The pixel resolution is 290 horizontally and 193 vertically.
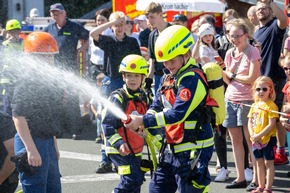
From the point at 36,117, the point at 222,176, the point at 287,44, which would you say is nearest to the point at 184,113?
the point at 36,117

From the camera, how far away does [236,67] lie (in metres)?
8.34

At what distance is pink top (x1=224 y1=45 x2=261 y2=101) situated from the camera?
26.8ft

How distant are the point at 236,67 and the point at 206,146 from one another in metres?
2.67

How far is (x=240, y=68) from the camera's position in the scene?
828cm

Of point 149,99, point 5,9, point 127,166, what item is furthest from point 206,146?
point 5,9

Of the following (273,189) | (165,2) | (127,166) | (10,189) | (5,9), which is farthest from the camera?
(5,9)

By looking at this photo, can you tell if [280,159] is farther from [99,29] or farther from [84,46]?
[84,46]

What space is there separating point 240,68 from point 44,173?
3318 mm

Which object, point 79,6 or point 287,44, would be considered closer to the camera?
point 287,44

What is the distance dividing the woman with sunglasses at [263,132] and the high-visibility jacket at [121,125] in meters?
1.58

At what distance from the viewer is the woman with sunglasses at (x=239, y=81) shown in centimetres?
816

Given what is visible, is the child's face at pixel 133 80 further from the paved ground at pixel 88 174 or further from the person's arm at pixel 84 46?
the person's arm at pixel 84 46

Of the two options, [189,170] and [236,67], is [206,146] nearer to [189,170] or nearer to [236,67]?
[189,170]

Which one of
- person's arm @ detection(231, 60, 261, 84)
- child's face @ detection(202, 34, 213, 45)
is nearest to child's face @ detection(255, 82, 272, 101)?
person's arm @ detection(231, 60, 261, 84)
